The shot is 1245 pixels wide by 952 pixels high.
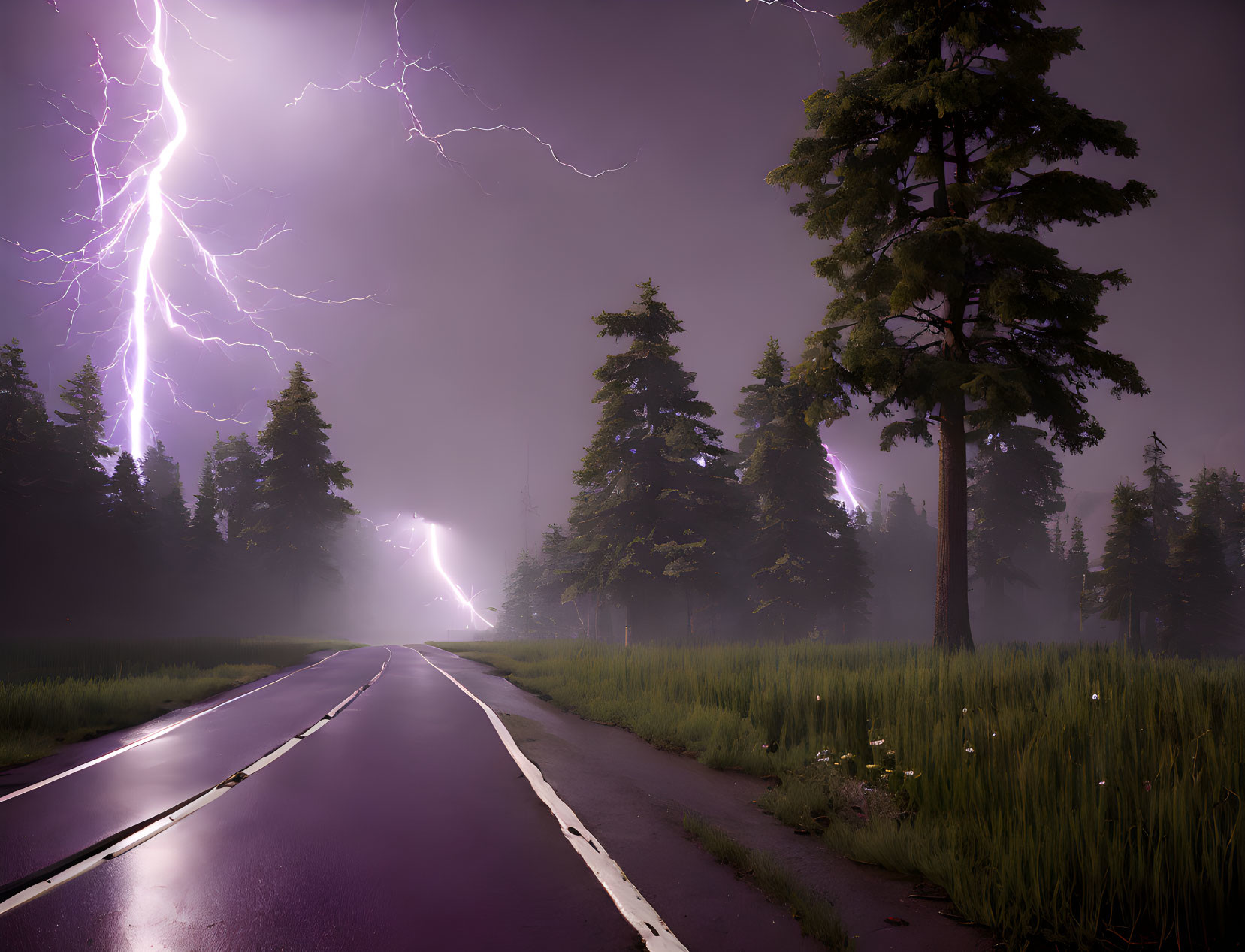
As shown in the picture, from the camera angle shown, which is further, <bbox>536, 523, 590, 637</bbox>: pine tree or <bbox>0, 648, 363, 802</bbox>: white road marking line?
<bbox>536, 523, 590, 637</bbox>: pine tree

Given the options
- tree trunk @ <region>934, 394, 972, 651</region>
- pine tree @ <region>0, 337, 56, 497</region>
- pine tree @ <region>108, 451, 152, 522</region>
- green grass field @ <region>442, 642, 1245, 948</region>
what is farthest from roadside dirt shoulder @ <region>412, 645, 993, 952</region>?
pine tree @ <region>108, 451, 152, 522</region>

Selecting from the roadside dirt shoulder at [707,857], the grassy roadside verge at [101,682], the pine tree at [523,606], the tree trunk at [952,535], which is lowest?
the pine tree at [523,606]

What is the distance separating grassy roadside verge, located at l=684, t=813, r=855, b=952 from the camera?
136 inches

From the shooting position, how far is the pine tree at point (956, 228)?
43.7 feet

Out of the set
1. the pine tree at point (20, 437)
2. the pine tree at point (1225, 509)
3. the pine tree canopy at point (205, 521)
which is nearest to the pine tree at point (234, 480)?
the pine tree canopy at point (205, 521)

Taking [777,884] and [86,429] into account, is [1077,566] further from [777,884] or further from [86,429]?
[86,429]

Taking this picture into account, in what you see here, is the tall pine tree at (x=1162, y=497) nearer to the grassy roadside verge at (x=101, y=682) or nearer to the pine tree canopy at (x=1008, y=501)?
the pine tree canopy at (x=1008, y=501)

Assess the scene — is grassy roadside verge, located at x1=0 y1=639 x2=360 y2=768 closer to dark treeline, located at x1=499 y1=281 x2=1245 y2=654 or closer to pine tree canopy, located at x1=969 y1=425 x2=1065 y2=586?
dark treeline, located at x1=499 y1=281 x2=1245 y2=654

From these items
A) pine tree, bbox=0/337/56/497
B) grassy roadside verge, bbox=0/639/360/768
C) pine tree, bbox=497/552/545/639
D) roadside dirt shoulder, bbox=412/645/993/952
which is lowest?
pine tree, bbox=497/552/545/639

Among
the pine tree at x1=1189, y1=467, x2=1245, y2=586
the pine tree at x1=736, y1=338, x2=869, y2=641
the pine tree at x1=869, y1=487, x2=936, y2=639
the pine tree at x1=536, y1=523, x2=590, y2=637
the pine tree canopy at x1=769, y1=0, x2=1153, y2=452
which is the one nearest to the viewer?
the pine tree canopy at x1=769, y1=0, x2=1153, y2=452

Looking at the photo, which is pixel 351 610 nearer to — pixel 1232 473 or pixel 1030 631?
pixel 1030 631

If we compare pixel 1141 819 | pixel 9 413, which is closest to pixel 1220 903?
pixel 1141 819

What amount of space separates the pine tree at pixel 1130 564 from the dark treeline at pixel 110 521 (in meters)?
54.2

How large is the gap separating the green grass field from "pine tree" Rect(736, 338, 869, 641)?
22.7m
